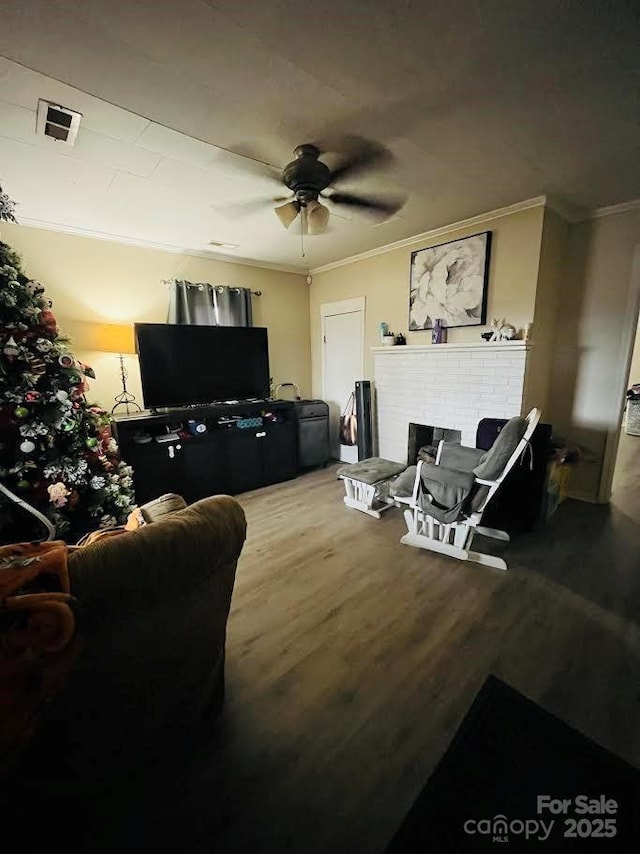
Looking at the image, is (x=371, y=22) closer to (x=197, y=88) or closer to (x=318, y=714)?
(x=197, y=88)

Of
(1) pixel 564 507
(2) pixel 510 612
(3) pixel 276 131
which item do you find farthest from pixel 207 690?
(1) pixel 564 507

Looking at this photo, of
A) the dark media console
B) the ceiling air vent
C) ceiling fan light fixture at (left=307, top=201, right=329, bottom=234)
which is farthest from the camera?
the dark media console

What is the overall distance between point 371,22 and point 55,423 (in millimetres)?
2412

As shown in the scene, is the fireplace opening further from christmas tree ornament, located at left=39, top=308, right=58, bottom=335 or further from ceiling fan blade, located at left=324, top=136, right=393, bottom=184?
christmas tree ornament, located at left=39, top=308, right=58, bottom=335

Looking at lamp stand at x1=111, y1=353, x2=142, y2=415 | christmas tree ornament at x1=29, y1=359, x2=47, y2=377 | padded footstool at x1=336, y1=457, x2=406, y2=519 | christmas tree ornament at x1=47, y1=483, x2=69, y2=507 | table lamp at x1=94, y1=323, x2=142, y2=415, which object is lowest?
padded footstool at x1=336, y1=457, x2=406, y2=519

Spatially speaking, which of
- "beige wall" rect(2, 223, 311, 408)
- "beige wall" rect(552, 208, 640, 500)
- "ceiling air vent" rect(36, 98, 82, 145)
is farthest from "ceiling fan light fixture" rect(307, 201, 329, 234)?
"beige wall" rect(552, 208, 640, 500)

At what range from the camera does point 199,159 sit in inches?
81.5

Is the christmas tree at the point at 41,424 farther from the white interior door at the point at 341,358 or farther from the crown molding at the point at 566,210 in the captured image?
the crown molding at the point at 566,210

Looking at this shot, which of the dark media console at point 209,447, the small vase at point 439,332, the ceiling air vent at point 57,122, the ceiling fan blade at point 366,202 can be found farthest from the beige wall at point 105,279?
the small vase at point 439,332

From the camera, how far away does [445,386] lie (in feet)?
11.3

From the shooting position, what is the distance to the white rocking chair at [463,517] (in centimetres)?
218

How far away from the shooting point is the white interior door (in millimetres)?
4297

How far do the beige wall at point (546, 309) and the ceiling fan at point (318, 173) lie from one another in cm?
159

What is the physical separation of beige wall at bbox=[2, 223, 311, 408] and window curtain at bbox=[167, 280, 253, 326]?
0.42 ft
